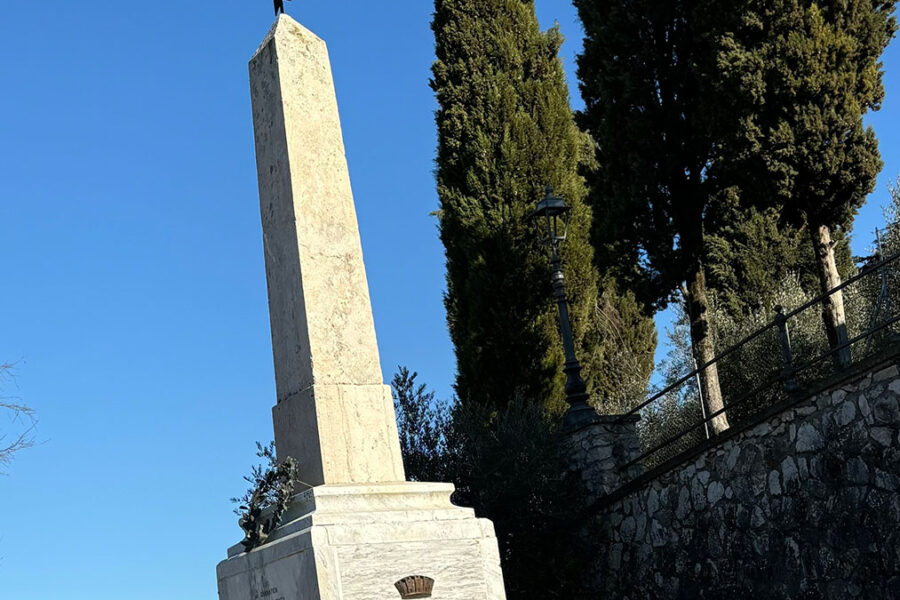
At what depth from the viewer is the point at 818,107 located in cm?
1280

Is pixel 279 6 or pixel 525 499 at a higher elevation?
pixel 279 6

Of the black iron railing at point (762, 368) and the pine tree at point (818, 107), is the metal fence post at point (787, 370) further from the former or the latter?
the black iron railing at point (762, 368)

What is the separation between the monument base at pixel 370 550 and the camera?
5.96 metres

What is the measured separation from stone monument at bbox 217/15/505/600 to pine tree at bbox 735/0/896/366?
291 inches

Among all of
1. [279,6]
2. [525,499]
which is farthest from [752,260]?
[279,6]

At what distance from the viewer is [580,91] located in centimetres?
1611

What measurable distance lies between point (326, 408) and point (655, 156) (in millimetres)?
9535

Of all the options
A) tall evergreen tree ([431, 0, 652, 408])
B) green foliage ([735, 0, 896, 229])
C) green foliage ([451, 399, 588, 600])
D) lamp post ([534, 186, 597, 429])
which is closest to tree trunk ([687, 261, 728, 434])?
green foliage ([735, 0, 896, 229])

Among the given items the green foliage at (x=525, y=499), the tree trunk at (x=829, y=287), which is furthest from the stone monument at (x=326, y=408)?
the tree trunk at (x=829, y=287)

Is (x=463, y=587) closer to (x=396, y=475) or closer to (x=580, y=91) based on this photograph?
(x=396, y=475)

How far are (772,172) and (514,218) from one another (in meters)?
5.89

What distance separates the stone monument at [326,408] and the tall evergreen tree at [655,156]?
833cm

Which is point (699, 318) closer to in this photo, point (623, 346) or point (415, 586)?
point (623, 346)

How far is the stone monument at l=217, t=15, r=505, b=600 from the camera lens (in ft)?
20.1
